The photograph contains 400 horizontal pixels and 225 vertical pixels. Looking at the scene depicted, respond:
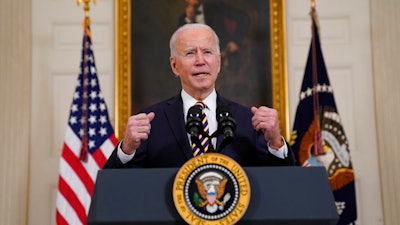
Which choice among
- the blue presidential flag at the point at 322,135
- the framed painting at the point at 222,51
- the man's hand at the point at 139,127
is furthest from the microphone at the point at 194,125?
the framed painting at the point at 222,51

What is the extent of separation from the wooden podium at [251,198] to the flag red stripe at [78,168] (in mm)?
3416

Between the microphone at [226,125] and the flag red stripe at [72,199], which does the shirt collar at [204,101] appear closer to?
the microphone at [226,125]

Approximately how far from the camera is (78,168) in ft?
17.5

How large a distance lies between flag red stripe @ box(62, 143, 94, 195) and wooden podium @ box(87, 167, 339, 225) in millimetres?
3416

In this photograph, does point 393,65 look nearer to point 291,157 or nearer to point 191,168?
point 291,157

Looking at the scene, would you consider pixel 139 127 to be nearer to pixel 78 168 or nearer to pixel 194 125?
pixel 194 125

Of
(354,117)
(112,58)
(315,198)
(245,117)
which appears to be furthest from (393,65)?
(315,198)

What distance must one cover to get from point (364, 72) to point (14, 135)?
149 inches

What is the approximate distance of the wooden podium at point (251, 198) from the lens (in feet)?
6.19

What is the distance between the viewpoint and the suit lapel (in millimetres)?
2695

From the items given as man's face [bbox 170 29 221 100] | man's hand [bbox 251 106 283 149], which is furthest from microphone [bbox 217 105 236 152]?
man's face [bbox 170 29 221 100]

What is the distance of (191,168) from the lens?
1.91 metres

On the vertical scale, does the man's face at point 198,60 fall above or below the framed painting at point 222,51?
below

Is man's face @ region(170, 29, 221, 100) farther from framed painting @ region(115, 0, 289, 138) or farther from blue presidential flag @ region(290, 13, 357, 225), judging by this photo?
framed painting @ region(115, 0, 289, 138)
